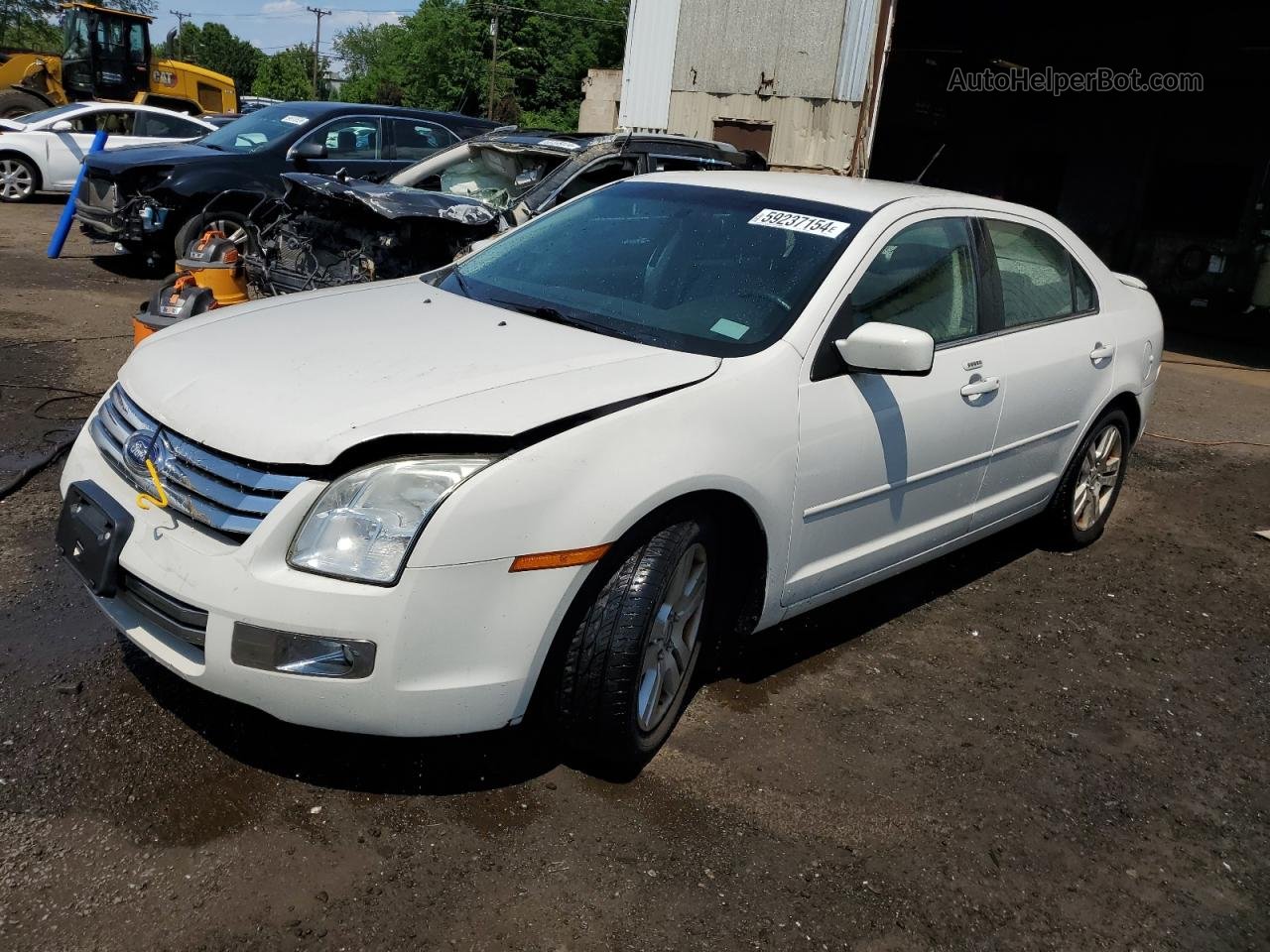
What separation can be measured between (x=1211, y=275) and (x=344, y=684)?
633 inches

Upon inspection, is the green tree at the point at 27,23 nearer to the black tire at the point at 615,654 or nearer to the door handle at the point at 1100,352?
the door handle at the point at 1100,352

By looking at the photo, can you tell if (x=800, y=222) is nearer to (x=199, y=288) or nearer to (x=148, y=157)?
(x=199, y=288)

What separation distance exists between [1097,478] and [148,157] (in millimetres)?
8808

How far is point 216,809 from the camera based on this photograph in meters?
2.76

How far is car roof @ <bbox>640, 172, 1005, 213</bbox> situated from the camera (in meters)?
3.90

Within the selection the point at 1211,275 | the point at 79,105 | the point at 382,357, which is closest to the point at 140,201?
the point at 79,105

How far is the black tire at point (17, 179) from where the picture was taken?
14805mm

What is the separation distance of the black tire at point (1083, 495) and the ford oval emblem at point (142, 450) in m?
3.71

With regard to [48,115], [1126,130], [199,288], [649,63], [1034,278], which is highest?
[649,63]

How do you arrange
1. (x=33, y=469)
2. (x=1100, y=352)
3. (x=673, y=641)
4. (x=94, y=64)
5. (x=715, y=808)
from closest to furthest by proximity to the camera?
(x=715, y=808)
(x=673, y=641)
(x=1100, y=352)
(x=33, y=469)
(x=94, y=64)

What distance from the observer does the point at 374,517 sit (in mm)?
2566

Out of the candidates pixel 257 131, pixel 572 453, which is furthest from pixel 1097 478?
pixel 257 131

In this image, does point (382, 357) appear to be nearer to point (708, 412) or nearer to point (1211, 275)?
point (708, 412)

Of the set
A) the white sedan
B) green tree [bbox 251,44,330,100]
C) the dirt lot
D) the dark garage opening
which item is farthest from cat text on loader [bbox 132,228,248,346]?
green tree [bbox 251,44,330,100]
